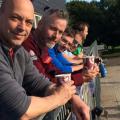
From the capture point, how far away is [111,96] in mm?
11750

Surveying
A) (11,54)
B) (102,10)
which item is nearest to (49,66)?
(11,54)

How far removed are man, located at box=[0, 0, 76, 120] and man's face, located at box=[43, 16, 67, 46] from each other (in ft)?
2.32

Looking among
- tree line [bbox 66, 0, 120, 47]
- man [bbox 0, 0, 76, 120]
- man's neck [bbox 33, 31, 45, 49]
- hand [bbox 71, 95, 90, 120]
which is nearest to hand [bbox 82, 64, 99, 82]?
man's neck [bbox 33, 31, 45, 49]

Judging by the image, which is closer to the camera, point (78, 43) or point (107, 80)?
point (78, 43)

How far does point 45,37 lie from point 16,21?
1.02 metres

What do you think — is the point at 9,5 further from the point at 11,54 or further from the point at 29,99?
the point at 29,99

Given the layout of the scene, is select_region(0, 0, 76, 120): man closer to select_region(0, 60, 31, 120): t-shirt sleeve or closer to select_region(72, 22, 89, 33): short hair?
select_region(0, 60, 31, 120): t-shirt sleeve

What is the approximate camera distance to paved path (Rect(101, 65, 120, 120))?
9083mm

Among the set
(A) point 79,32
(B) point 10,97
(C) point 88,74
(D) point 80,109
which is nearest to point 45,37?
(D) point 80,109

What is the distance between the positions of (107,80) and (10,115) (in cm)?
1266

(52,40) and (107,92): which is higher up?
(52,40)

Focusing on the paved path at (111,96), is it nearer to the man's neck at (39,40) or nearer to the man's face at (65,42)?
the man's face at (65,42)

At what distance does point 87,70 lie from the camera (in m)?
4.74

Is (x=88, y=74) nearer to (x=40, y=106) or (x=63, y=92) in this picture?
(x=63, y=92)
